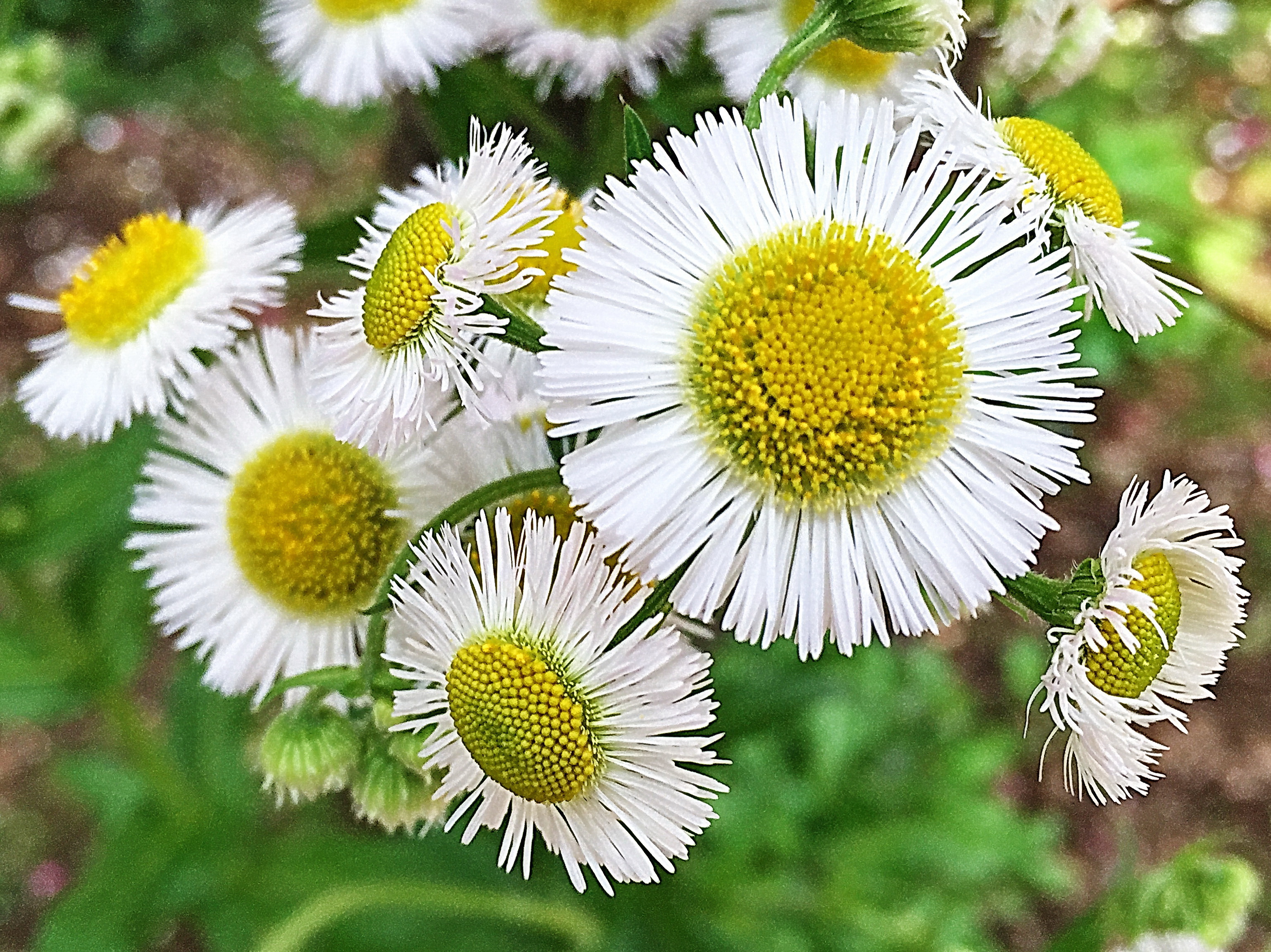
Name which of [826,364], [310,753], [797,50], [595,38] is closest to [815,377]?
[826,364]

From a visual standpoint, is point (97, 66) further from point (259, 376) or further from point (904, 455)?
point (904, 455)

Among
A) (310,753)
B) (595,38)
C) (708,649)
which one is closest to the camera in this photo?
(310,753)

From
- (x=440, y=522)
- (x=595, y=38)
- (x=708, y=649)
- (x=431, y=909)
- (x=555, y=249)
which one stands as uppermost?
(x=595, y=38)

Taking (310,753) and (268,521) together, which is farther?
(268,521)

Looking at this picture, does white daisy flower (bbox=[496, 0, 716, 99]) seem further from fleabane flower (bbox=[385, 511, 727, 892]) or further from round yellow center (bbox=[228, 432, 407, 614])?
fleabane flower (bbox=[385, 511, 727, 892])

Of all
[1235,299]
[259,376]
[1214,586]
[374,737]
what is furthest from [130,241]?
[1235,299]

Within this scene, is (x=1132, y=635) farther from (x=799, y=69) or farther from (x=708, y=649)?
(x=708, y=649)

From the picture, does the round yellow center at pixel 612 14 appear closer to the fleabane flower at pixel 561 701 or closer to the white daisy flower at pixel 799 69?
the white daisy flower at pixel 799 69

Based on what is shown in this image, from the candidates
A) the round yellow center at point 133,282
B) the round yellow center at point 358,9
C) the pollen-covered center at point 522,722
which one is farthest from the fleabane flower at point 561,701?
the round yellow center at point 358,9

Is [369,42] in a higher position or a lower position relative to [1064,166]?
lower
